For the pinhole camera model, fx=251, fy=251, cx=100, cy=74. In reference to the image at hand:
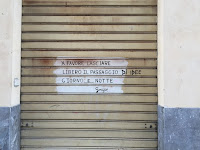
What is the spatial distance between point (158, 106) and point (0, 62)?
9.46ft

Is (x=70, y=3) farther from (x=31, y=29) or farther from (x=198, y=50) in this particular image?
(x=198, y=50)

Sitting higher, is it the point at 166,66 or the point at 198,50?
the point at 198,50

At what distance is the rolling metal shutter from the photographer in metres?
4.73

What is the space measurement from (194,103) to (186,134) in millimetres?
536

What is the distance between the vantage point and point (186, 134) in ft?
13.8

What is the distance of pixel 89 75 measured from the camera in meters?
4.79

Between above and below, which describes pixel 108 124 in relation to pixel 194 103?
below

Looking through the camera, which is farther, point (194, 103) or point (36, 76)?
point (36, 76)

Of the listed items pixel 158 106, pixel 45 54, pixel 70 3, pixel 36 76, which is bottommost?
pixel 158 106

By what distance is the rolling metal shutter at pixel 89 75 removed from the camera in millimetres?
4730

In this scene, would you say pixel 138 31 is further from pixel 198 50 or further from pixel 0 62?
pixel 0 62

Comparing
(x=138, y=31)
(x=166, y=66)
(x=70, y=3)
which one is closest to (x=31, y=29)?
(x=70, y=3)

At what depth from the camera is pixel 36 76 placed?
4.79 metres

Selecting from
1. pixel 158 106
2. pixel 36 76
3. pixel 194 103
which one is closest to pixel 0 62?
pixel 36 76
